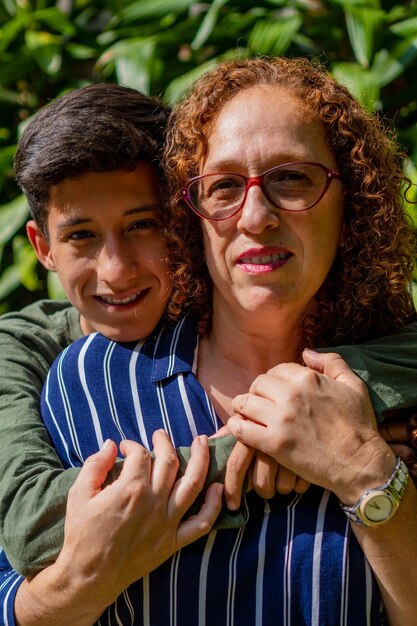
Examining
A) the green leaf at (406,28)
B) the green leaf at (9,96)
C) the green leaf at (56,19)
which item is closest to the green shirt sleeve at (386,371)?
the green leaf at (406,28)

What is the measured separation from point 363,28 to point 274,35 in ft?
1.24

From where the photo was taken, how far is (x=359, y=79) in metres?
3.93

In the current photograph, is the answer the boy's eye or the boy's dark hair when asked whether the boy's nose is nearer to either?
the boy's eye

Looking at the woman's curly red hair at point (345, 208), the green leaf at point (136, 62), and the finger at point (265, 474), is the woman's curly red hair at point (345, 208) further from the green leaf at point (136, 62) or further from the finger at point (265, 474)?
the green leaf at point (136, 62)

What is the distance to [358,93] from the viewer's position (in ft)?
12.4

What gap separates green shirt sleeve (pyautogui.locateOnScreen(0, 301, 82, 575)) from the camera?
7.38ft

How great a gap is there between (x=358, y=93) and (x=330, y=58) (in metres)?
0.72

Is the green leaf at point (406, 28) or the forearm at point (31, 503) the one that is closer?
the forearm at point (31, 503)

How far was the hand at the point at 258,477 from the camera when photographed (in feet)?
7.32

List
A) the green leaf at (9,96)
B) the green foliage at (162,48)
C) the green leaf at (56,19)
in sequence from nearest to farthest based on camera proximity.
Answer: the green foliage at (162,48) → the green leaf at (56,19) → the green leaf at (9,96)

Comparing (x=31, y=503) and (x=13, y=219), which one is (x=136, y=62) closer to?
(x=13, y=219)

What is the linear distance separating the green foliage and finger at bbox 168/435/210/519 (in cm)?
196

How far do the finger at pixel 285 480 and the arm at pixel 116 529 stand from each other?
0.47 ft

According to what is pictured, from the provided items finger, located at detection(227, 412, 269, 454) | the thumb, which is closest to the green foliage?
the thumb
